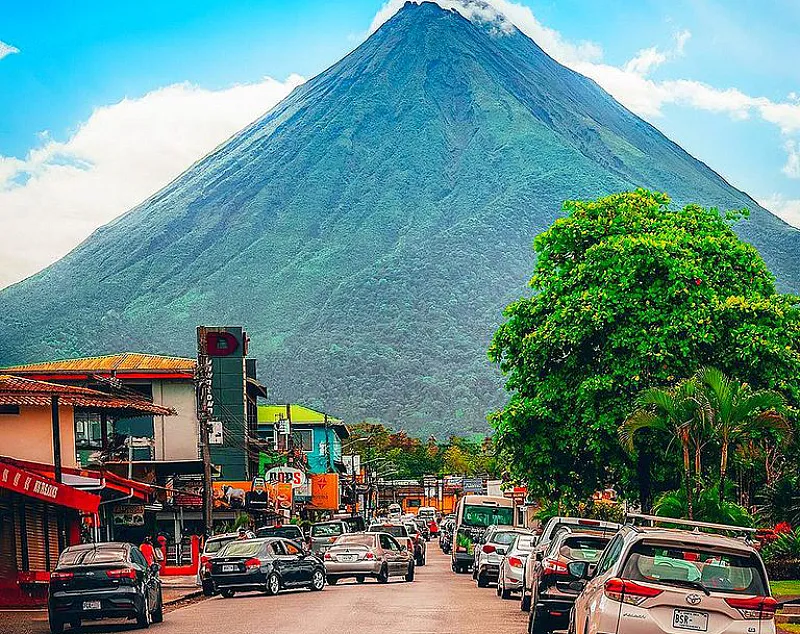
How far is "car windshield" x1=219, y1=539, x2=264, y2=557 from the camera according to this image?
99.8ft

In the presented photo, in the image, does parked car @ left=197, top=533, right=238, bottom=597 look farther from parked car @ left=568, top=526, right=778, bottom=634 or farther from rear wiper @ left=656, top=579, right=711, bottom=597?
rear wiper @ left=656, top=579, right=711, bottom=597

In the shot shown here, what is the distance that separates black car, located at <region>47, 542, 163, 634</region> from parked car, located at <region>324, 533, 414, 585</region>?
1344 cm

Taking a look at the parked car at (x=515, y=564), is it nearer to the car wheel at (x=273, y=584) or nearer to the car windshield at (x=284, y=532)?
the car wheel at (x=273, y=584)

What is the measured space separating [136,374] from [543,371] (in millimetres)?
32278

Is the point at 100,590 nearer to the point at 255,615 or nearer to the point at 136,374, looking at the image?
the point at 255,615

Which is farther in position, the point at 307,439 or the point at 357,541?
the point at 307,439

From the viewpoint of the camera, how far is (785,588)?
26984 millimetres

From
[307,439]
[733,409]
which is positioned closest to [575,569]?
[733,409]

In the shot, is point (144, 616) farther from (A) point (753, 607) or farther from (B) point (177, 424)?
(B) point (177, 424)

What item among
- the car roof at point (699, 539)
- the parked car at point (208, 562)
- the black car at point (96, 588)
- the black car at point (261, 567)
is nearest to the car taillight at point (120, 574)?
the black car at point (96, 588)

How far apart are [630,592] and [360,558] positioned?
76.0 ft

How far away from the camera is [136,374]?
2409 inches

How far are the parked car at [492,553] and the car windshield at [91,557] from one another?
13884mm

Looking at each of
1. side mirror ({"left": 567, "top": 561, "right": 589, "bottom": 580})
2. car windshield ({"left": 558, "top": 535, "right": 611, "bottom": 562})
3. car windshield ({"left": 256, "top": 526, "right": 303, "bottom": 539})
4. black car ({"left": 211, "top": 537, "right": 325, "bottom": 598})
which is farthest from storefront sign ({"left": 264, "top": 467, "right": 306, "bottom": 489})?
side mirror ({"left": 567, "top": 561, "right": 589, "bottom": 580})
